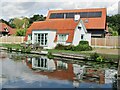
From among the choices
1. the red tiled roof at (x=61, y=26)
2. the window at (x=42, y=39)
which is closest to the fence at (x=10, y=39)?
the red tiled roof at (x=61, y=26)

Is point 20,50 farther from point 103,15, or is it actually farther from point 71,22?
point 103,15

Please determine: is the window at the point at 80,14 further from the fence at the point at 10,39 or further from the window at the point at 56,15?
the fence at the point at 10,39

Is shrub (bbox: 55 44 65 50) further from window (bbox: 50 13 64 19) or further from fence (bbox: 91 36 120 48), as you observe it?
window (bbox: 50 13 64 19)

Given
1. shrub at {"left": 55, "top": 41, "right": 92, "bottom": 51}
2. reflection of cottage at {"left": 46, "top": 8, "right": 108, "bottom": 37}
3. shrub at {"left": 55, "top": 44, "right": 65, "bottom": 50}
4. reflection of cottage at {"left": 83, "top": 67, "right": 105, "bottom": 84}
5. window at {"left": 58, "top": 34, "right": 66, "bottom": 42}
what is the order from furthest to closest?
reflection of cottage at {"left": 46, "top": 8, "right": 108, "bottom": 37} → window at {"left": 58, "top": 34, "right": 66, "bottom": 42} → shrub at {"left": 55, "top": 44, "right": 65, "bottom": 50} → shrub at {"left": 55, "top": 41, "right": 92, "bottom": 51} → reflection of cottage at {"left": 83, "top": 67, "right": 105, "bottom": 84}

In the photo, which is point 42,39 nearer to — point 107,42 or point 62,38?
point 62,38

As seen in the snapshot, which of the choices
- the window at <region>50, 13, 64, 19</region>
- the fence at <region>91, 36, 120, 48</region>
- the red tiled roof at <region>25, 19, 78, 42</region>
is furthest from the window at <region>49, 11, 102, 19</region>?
the red tiled roof at <region>25, 19, 78, 42</region>

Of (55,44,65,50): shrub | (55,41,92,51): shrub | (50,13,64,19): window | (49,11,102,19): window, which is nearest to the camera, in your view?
(55,41,92,51): shrub

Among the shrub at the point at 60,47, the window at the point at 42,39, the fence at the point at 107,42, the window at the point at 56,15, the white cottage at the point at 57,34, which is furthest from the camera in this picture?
the window at the point at 56,15

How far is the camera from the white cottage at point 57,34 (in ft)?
110

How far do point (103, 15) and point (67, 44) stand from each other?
1360 cm

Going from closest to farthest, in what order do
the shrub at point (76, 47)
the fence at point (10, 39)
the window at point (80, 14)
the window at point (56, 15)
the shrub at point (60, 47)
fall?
the shrub at point (76, 47) < the shrub at point (60, 47) < the window at point (80, 14) < the fence at point (10, 39) < the window at point (56, 15)

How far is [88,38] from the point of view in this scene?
3744 cm

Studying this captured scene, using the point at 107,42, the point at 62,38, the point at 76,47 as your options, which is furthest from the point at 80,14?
the point at 76,47

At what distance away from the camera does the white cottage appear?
3344 centimetres
